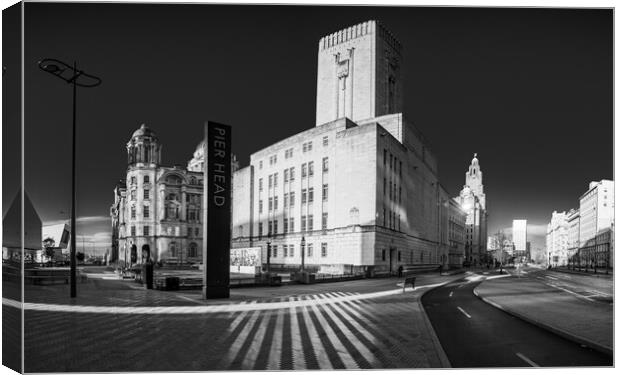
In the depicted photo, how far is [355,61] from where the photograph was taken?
1885 inches

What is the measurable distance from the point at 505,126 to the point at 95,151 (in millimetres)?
14662

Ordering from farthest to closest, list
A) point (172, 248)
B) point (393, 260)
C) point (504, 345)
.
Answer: point (172, 248), point (393, 260), point (504, 345)

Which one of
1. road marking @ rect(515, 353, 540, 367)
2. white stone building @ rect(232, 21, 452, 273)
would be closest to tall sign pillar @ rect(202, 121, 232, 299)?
road marking @ rect(515, 353, 540, 367)

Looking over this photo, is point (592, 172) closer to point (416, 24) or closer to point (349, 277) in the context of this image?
point (416, 24)

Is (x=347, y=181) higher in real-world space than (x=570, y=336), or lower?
higher

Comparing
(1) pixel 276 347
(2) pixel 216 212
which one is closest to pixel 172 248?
(2) pixel 216 212

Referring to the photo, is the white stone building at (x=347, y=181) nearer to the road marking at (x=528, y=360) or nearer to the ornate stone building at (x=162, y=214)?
the ornate stone building at (x=162, y=214)

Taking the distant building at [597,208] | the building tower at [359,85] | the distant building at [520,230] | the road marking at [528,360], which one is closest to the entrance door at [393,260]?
the building tower at [359,85]

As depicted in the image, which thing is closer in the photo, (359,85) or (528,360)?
(528,360)

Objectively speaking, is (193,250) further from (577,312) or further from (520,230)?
(577,312)

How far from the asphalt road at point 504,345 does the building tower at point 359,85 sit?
1403 inches

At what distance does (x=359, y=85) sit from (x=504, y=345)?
4288 cm

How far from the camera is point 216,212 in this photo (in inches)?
674

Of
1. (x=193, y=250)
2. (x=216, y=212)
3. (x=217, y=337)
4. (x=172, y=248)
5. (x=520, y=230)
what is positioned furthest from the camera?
(x=193, y=250)
